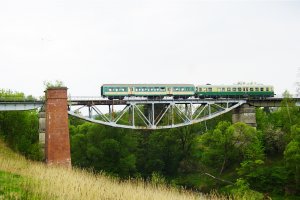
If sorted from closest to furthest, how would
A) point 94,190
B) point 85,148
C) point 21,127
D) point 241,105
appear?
1. point 94,190
2. point 21,127
3. point 241,105
4. point 85,148

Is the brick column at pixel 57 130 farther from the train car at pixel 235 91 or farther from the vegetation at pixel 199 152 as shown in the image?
the train car at pixel 235 91

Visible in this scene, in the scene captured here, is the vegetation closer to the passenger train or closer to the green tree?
the green tree

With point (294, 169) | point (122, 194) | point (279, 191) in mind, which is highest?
point (122, 194)

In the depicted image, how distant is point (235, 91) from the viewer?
143ft

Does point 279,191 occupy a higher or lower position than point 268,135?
lower

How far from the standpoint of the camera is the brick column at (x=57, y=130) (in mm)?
27922

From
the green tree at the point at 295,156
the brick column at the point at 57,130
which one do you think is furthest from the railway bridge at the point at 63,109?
the green tree at the point at 295,156

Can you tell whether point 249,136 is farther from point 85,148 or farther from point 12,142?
point 12,142

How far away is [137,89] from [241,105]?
12.9 m

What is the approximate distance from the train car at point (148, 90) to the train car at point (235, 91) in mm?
1813

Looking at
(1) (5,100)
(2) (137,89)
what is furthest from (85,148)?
(1) (5,100)

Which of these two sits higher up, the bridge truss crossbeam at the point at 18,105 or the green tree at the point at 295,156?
the bridge truss crossbeam at the point at 18,105

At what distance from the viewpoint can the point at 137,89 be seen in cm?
3903

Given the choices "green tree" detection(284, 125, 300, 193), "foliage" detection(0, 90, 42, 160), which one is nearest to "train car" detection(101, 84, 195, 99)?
"foliage" detection(0, 90, 42, 160)
